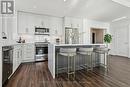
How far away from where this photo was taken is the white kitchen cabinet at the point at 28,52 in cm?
458

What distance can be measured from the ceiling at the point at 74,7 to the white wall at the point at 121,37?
3.18 feet

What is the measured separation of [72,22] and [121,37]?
3983mm

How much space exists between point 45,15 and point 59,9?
1.02m

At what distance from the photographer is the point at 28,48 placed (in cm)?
465

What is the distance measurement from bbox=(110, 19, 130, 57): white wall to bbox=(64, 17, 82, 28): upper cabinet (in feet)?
10.7

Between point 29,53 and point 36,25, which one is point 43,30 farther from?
point 29,53

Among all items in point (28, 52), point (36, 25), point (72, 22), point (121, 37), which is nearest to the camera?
point (28, 52)

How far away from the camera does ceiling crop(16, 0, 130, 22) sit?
4.38m

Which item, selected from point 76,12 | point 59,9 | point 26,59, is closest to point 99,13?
point 76,12

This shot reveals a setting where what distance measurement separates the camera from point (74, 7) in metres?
5.07

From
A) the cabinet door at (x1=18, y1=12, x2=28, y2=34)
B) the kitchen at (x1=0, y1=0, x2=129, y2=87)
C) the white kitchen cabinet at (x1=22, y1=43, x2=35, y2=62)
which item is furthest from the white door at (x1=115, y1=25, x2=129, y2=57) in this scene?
the cabinet door at (x1=18, y1=12, x2=28, y2=34)

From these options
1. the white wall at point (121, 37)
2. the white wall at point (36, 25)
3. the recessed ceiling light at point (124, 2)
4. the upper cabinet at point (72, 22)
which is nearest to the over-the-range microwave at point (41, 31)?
the white wall at point (36, 25)

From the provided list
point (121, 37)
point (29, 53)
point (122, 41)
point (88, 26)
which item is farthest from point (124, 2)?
point (29, 53)

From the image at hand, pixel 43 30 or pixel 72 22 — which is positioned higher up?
pixel 72 22
